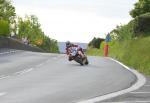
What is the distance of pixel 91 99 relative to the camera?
14906 mm

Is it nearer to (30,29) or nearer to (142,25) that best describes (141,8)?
(142,25)

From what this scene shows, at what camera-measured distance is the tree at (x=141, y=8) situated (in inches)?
1898

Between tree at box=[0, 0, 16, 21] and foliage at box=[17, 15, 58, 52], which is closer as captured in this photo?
tree at box=[0, 0, 16, 21]

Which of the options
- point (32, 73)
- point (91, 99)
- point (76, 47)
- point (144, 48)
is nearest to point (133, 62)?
point (144, 48)

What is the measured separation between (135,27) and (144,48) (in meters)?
9.18

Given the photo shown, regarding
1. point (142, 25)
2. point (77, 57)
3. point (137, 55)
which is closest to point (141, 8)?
point (142, 25)

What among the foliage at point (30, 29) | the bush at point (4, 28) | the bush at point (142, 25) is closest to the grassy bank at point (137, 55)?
the bush at point (142, 25)

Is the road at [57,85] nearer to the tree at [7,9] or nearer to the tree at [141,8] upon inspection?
the tree at [141,8]

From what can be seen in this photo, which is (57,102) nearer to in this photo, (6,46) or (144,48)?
(144,48)

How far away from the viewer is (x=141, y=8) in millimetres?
48219

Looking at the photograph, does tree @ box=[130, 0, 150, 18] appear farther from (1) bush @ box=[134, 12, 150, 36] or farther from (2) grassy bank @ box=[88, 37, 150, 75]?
(2) grassy bank @ box=[88, 37, 150, 75]

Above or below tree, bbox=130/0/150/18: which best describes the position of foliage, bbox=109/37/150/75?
below

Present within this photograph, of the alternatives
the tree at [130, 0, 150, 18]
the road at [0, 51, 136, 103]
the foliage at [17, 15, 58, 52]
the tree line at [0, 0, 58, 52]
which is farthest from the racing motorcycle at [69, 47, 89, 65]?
the foliage at [17, 15, 58, 52]

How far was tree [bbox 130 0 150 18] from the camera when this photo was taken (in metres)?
48.2
